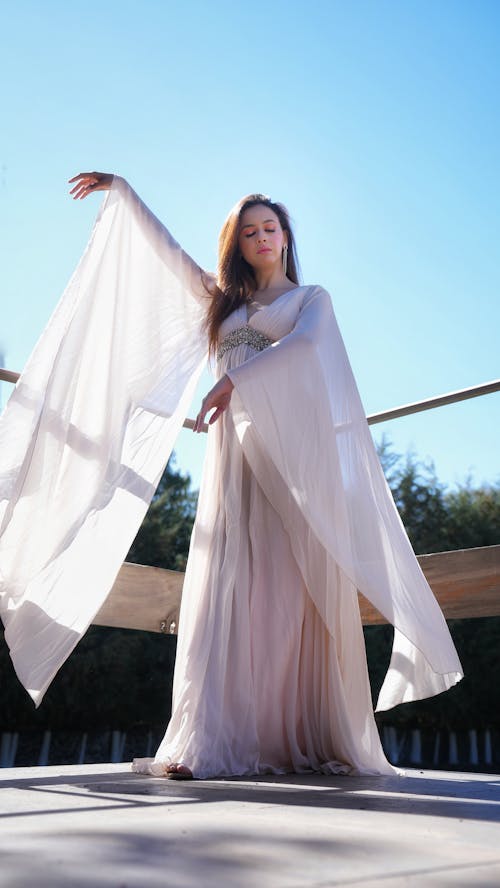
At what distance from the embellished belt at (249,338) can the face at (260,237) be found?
28 centimetres

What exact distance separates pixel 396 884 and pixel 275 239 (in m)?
2.21

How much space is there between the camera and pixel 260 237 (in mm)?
2746

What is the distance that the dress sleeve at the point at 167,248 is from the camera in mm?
2637

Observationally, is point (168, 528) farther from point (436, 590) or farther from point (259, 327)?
point (259, 327)

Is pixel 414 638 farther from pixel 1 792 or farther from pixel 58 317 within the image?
pixel 58 317

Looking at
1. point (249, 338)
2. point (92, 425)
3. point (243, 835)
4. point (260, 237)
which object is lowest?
point (243, 835)

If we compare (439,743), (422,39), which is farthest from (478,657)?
(422,39)

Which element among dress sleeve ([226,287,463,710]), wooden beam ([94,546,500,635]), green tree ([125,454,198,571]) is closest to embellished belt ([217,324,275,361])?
Answer: dress sleeve ([226,287,463,710])

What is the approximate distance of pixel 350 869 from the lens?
0.88 meters

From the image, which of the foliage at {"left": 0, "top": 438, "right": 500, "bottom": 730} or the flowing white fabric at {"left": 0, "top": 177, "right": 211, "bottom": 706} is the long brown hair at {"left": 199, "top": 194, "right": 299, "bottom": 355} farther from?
the foliage at {"left": 0, "top": 438, "right": 500, "bottom": 730}

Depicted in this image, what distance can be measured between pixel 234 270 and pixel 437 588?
1.17 meters

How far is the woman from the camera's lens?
2199mm

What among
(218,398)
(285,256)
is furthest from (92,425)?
(285,256)

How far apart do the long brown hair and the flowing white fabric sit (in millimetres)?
72
